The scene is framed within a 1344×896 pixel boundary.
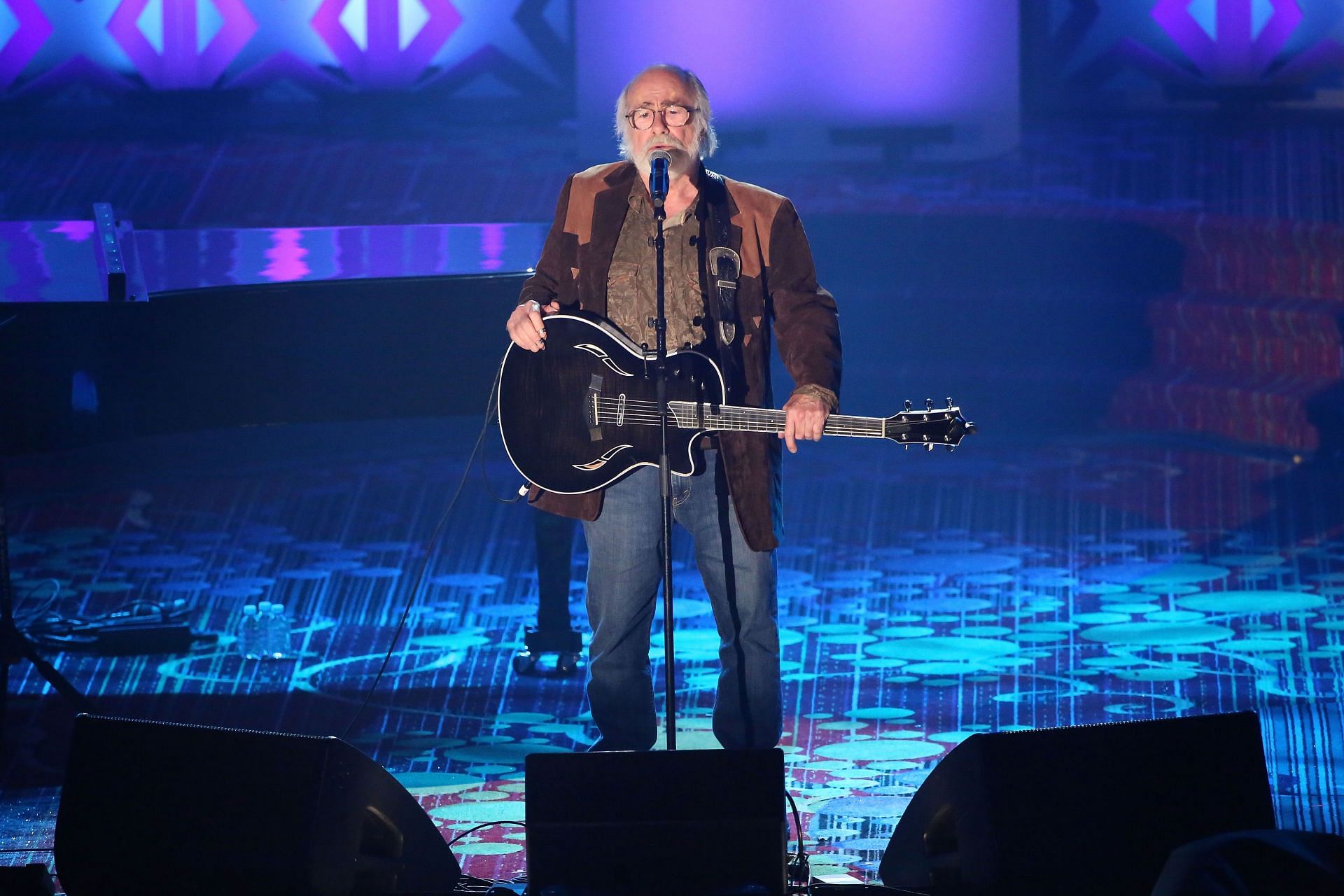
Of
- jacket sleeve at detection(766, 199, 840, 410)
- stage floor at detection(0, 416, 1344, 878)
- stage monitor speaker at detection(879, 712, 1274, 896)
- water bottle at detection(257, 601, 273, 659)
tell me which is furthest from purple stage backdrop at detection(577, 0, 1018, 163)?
stage monitor speaker at detection(879, 712, 1274, 896)

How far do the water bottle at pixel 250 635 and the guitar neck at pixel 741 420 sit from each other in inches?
107

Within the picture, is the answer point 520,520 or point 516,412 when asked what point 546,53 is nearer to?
point 520,520

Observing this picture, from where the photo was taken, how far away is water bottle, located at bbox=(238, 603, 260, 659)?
5480mm

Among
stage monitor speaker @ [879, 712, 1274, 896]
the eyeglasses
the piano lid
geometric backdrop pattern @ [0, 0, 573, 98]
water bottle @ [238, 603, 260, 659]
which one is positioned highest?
geometric backdrop pattern @ [0, 0, 573, 98]

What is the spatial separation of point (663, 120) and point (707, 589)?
0.94m

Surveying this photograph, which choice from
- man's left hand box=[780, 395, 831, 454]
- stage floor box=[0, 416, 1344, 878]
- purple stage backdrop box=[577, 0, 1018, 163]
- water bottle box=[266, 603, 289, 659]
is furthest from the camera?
purple stage backdrop box=[577, 0, 1018, 163]

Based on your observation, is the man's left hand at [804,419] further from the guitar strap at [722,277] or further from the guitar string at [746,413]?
the guitar strap at [722,277]

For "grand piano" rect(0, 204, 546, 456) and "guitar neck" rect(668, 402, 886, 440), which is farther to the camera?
"grand piano" rect(0, 204, 546, 456)

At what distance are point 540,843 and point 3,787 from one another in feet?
6.47

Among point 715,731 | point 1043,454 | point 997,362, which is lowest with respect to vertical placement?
point 715,731

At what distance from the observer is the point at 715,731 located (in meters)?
3.36

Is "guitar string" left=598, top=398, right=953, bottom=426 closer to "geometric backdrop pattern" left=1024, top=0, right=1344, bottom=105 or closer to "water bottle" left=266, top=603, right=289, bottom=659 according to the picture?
"water bottle" left=266, top=603, right=289, bottom=659

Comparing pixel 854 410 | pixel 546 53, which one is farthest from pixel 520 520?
pixel 546 53

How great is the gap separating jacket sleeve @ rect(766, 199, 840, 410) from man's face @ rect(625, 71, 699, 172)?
242mm
